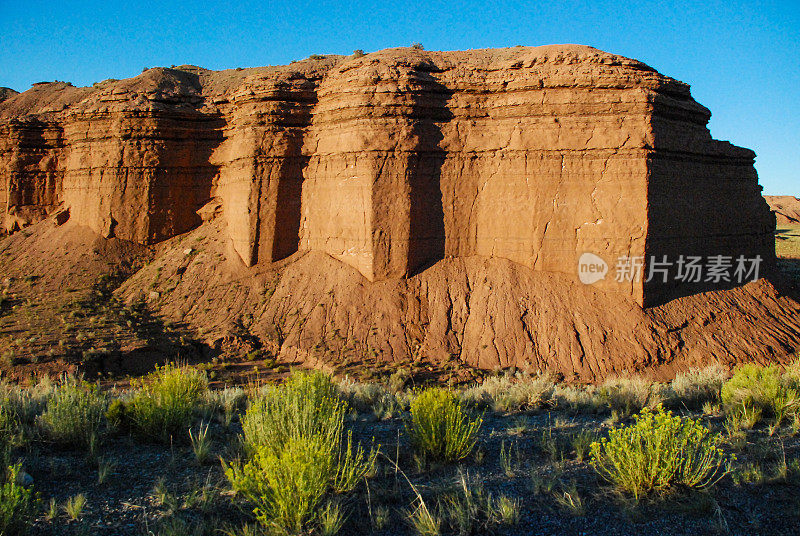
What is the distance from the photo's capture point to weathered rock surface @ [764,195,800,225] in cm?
6871

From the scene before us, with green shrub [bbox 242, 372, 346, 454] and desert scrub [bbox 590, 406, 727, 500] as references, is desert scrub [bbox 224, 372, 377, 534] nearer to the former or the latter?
green shrub [bbox 242, 372, 346, 454]

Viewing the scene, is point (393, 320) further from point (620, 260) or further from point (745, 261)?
point (745, 261)

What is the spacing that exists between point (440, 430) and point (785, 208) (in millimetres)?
89210

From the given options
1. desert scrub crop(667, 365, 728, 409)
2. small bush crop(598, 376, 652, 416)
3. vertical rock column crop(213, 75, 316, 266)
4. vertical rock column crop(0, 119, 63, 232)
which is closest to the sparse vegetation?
small bush crop(598, 376, 652, 416)

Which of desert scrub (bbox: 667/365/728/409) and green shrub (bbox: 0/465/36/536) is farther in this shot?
desert scrub (bbox: 667/365/728/409)

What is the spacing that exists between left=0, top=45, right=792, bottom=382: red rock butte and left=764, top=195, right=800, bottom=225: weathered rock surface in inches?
2451

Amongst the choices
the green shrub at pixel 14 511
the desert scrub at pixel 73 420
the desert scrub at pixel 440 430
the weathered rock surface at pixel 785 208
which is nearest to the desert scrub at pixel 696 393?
the desert scrub at pixel 440 430

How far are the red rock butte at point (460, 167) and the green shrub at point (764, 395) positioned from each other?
6.70m

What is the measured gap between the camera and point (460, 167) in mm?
17172

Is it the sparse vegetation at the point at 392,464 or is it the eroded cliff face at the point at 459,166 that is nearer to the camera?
the sparse vegetation at the point at 392,464

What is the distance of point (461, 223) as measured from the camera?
56.8 feet

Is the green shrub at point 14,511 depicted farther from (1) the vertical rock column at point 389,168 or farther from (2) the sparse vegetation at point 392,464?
(1) the vertical rock column at point 389,168

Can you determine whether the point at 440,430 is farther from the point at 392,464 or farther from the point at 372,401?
the point at 372,401

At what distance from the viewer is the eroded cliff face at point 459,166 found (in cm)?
1569
